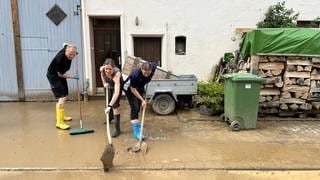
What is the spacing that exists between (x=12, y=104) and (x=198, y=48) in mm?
5366

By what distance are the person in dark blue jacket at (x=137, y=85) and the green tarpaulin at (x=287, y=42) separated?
2708 mm

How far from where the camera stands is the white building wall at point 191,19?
A: 8883 millimetres

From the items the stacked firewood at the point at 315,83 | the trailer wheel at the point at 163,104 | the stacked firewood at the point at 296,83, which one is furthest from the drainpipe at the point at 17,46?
the stacked firewood at the point at 315,83

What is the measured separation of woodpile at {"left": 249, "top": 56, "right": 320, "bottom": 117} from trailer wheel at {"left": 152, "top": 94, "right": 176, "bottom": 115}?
1.93 m

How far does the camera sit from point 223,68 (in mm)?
8930

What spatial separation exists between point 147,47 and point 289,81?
408 cm

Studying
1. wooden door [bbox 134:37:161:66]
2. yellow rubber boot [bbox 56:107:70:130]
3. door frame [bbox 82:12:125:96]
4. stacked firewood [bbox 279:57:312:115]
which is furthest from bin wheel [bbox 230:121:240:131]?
door frame [bbox 82:12:125:96]

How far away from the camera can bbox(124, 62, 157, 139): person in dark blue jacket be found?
5.38m

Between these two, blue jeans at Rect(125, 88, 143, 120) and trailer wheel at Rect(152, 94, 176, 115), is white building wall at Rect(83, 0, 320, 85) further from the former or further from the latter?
blue jeans at Rect(125, 88, 143, 120)

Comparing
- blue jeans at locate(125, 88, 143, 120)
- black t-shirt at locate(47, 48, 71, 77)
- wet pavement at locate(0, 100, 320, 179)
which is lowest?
wet pavement at locate(0, 100, 320, 179)

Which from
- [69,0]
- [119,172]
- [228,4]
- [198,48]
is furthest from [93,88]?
[119,172]

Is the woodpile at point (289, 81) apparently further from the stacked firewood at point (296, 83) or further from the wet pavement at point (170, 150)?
the wet pavement at point (170, 150)

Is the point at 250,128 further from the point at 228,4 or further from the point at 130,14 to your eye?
the point at 130,14

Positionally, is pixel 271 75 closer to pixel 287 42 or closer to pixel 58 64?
pixel 287 42
